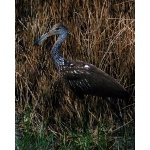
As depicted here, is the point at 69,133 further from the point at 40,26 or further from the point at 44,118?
the point at 40,26

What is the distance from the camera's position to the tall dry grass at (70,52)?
439 cm

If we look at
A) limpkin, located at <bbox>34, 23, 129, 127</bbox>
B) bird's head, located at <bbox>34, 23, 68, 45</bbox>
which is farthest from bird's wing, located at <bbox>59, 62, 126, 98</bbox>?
bird's head, located at <bbox>34, 23, 68, 45</bbox>

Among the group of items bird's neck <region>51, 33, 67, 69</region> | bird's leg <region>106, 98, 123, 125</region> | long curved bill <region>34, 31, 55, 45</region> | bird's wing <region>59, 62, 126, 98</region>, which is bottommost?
bird's leg <region>106, 98, 123, 125</region>

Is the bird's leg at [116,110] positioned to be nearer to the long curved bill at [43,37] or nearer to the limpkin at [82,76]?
the limpkin at [82,76]

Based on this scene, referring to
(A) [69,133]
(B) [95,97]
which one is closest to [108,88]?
(B) [95,97]

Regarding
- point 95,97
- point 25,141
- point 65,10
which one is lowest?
point 25,141

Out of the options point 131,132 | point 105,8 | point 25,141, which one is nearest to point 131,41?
point 105,8

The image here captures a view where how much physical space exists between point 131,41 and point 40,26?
69 cm

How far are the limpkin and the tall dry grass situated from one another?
0.12 feet

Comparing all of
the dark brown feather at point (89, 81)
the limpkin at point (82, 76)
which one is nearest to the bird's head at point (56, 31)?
the limpkin at point (82, 76)

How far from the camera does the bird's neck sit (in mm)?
4523

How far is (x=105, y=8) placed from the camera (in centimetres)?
443

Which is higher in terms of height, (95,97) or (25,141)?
(95,97)

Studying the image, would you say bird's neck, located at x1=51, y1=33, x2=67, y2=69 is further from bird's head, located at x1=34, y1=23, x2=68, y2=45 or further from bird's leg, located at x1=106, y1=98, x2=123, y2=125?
bird's leg, located at x1=106, y1=98, x2=123, y2=125
